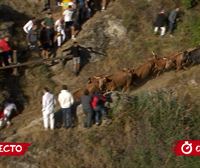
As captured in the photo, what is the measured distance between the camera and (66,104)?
22.2 metres

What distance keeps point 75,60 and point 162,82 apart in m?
4.02

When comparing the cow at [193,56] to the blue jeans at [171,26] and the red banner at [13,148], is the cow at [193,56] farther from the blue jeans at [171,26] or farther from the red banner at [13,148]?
the red banner at [13,148]

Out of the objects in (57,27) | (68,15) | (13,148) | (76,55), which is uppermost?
(68,15)

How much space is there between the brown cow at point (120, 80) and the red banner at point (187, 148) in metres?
4.07

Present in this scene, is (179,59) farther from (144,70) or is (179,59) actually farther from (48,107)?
(48,107)

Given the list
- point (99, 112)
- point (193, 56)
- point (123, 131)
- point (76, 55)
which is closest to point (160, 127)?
point (123, 131)

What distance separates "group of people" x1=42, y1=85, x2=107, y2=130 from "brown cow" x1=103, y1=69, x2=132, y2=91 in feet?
7.91

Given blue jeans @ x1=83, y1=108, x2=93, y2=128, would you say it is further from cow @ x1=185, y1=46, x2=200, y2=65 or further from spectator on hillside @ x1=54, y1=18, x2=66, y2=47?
cow @ x1=185, y1=46, x2=200, y2=65

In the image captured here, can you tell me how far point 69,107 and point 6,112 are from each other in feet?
10.7

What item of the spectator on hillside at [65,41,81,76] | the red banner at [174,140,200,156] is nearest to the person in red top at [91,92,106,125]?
the red banner at [174,140,200,156]

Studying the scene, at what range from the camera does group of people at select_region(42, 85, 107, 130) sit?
22.2 metres

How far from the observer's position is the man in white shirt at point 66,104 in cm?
2212

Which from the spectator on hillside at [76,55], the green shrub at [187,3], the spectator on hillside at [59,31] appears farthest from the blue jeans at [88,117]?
the green shrub at [187,3]

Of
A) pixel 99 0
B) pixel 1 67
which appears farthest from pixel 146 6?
pixel 1 67
